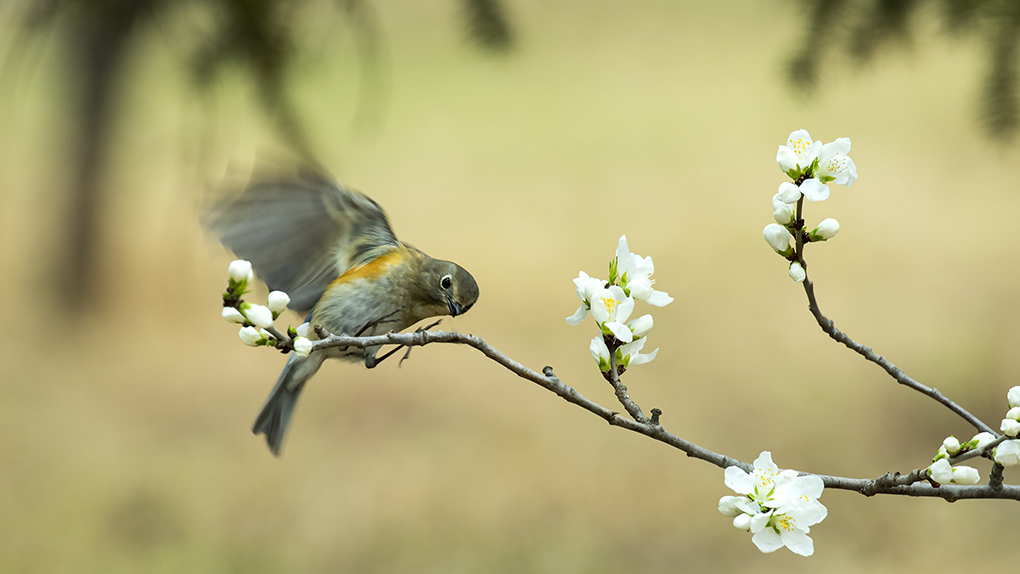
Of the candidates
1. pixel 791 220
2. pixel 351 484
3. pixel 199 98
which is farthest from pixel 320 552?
pixel 791 220

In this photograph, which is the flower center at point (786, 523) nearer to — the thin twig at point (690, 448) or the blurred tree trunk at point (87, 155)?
the thin twig at point (690, 448)

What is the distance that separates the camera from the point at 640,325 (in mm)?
819

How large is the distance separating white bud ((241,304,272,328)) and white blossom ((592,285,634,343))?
0.32m

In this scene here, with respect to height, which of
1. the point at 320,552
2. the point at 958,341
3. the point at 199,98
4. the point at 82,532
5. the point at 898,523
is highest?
the point at 958,341

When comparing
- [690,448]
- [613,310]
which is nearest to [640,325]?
[613,310]

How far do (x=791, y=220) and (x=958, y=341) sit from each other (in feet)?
15.1

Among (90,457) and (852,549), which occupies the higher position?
(852,549)

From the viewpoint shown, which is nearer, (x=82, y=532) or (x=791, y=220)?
(x=791, y=220)

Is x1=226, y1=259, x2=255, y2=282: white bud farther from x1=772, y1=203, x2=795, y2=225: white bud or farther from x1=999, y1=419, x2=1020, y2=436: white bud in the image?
x1=999, y1=419, x2=1020, y2=436: white bud

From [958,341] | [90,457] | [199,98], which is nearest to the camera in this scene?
[199,98]

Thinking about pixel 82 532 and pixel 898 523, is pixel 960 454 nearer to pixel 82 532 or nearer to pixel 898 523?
pixel 898 523

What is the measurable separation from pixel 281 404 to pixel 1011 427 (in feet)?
3.75

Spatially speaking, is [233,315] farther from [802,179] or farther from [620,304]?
[802,179]

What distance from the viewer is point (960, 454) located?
77cm
